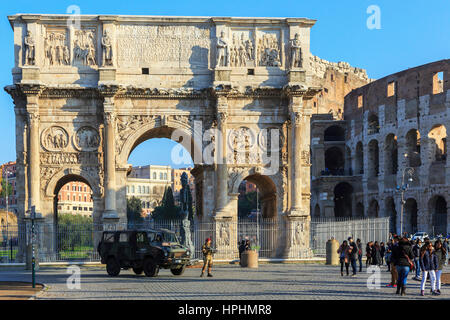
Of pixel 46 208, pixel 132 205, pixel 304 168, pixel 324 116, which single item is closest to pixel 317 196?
pixel 324 116

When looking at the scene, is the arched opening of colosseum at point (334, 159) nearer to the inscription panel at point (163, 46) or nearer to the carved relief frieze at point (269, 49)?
the carved relief frieze at point (269, 49)

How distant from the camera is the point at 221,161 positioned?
1246 inches

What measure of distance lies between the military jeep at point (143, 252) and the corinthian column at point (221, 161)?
24.1 feet

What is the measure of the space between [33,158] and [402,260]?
740 inches

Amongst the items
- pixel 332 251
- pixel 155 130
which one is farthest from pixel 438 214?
pixel 155 130

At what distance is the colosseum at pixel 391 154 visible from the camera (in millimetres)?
50688

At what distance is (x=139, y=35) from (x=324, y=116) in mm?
36374

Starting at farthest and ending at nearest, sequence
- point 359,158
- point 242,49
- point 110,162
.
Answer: point 359,158 < point 242,49 < point 110,162

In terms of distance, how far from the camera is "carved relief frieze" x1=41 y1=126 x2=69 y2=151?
3154 centimetres

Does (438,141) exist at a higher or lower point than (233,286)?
higher

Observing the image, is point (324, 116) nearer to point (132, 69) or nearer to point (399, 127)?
point (399, 127)

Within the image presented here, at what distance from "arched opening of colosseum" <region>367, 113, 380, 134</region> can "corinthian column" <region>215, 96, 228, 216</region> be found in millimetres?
29197

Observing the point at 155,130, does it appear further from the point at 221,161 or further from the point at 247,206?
the point at 247,206

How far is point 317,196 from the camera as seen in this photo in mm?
63188
